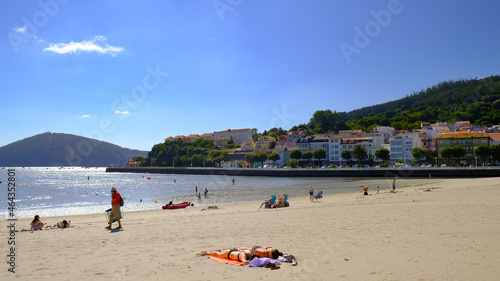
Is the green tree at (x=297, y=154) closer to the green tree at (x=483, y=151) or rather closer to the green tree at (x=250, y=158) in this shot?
the green tree at (x=250, y=158)

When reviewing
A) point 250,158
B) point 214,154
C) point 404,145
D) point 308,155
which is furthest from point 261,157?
point 404,145

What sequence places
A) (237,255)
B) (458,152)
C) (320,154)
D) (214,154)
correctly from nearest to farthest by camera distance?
(237,255) → (458,152) → (320,154) → (214,154)

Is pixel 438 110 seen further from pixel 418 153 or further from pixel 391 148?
pixel 418 153

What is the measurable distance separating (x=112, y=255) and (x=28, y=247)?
2857 mm

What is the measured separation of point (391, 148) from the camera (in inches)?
3312

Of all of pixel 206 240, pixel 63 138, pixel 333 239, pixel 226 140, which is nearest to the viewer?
pixel 333 239

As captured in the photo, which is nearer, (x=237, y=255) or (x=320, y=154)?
(x=237, y=255)

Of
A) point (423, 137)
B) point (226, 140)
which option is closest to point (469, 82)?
point (423, 137)

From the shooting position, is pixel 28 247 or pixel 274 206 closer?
pixel 28 247

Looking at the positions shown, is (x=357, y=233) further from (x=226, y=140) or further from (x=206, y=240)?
(x=226, y=140)

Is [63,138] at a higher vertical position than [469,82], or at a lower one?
lower

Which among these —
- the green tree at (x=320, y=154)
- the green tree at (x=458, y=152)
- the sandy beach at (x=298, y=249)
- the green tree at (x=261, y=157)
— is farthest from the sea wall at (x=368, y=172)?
the sandy beach at (x=298, y=249)

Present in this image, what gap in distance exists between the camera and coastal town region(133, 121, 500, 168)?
7100 cm

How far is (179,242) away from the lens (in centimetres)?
856
